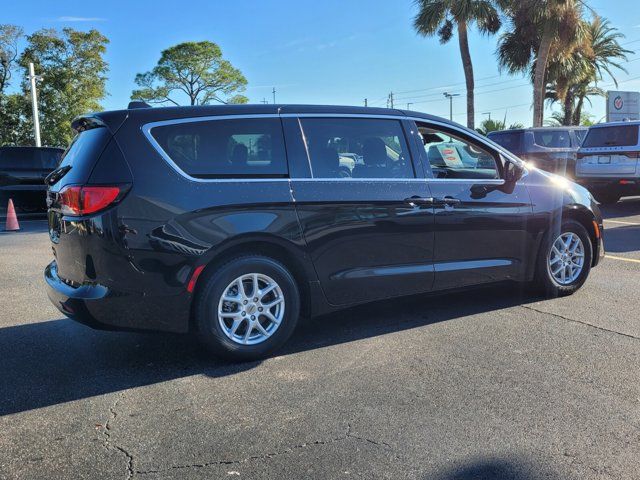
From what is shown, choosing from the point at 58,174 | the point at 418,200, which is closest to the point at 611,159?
the point at 418,200

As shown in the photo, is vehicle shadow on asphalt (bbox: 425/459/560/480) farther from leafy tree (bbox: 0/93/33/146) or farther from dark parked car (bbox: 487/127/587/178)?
leafy tree (bbox: 0/93/33/146)

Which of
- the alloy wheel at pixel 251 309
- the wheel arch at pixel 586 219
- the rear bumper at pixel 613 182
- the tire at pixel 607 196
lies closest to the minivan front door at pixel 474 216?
the wheel arch at pixel 586 219

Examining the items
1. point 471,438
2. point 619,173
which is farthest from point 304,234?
point 619,173

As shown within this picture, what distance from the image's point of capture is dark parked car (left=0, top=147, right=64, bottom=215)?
13016mm

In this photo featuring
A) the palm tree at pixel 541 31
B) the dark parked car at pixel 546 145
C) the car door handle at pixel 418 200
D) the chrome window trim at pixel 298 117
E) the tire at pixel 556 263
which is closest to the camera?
the chrome window trim at pixel 298 117

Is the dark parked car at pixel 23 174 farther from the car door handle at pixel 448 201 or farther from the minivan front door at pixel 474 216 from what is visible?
the car door handle at pixel 448 201

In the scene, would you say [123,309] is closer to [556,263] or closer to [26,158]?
[556,263]

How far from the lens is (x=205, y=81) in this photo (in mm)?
50250

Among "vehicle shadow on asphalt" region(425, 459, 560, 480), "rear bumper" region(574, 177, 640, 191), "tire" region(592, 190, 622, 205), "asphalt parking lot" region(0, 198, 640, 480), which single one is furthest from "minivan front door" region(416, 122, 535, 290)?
"tire" region(592, 190, 622, 205)

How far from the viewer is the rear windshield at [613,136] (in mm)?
12008

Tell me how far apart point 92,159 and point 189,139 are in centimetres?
64

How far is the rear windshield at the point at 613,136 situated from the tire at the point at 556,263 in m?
7.81

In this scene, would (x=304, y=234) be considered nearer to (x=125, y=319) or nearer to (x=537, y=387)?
(x=125, y=319)

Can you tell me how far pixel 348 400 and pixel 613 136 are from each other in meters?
11.4
